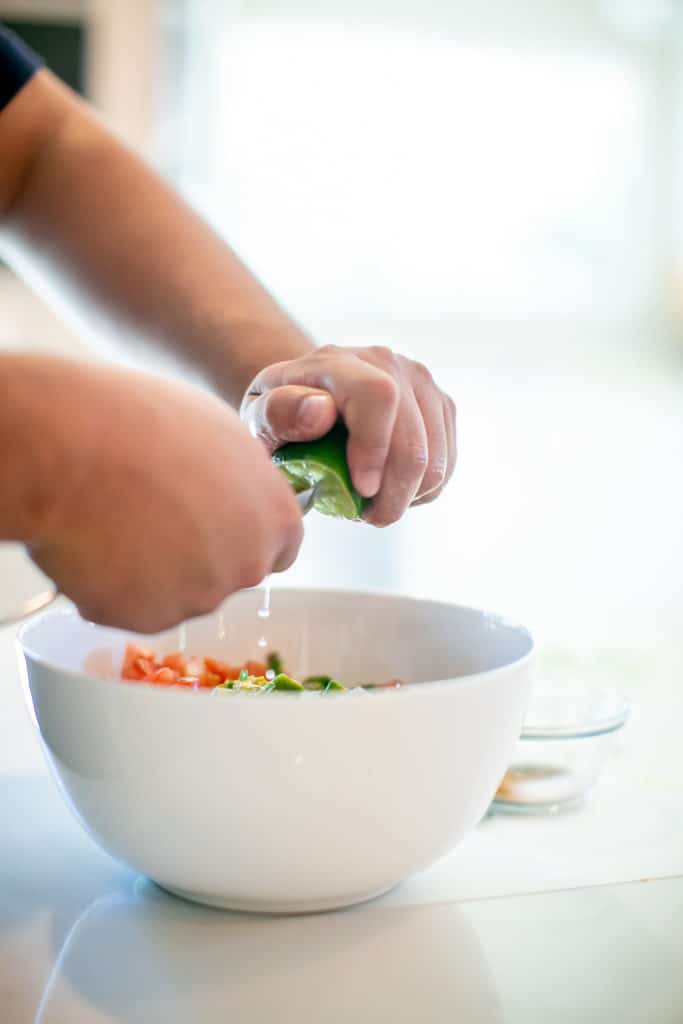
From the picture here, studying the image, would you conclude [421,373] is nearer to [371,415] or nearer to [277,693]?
[371,415]

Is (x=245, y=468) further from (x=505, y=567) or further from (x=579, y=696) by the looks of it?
(x=505, y=567)

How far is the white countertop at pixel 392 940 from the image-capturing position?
1.53 ft

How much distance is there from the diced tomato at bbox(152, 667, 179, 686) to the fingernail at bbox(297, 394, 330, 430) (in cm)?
19

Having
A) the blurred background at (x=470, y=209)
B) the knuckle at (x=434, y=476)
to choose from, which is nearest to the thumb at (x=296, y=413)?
the knuckle at (x=434, y=476)

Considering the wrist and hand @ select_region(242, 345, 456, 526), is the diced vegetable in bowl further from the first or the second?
the wrist

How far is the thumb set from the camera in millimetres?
624

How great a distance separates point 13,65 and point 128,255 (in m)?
0.22

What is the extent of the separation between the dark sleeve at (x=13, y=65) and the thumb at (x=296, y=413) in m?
0.57

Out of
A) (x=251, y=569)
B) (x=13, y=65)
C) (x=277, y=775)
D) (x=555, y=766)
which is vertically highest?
(x=13, y=65)

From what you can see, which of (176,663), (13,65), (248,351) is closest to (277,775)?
(176,663)

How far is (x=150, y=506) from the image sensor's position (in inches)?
17.6

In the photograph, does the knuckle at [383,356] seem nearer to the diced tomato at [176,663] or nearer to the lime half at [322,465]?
the lime half at [322,465]

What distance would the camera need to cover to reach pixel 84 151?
1.06 m

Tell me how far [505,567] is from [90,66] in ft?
6.56
